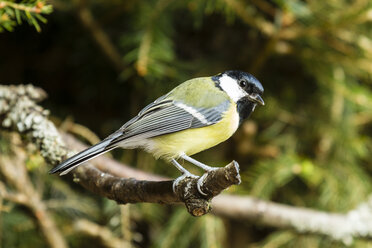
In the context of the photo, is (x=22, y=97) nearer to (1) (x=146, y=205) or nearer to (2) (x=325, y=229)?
(1) (x=146, y=205)

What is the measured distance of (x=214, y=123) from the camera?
1393 millimetres

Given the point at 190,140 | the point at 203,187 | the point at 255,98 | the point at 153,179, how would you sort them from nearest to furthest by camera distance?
1. the point at 203,187
2. the point at 190,140
3. the point at 255,98
4. the point at 153,179

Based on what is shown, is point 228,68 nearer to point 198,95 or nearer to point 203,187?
point 198,95

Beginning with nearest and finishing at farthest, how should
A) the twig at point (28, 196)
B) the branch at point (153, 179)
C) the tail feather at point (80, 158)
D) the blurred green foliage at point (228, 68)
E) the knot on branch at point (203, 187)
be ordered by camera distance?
1. the knot on branch at point (203, 187)
2. the tail feather at point (80, 158)
3. the branch at point (153, 179)
4. the twig at point (28, 196)
5. the blurred green foliage at point (228, 68)

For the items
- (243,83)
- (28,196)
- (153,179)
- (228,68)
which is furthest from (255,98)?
(28,196)

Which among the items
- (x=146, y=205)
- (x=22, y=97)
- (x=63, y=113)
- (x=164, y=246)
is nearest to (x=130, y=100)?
(x=63, y=113)

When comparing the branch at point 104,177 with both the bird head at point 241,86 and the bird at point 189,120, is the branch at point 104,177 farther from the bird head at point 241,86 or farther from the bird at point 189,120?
the bird head at point 241,86

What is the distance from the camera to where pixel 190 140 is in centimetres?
136

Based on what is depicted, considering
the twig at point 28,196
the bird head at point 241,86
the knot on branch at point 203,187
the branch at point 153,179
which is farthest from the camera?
the twig at point 28,196

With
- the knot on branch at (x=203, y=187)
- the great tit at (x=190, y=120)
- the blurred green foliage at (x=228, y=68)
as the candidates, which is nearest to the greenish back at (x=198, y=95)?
the great tit at (x=190, y=120)

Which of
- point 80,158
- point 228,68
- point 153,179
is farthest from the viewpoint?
point 228,68

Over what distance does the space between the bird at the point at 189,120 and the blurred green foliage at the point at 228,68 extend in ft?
1.02

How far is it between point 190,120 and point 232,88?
23 cm

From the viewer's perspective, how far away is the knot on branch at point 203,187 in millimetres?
917
